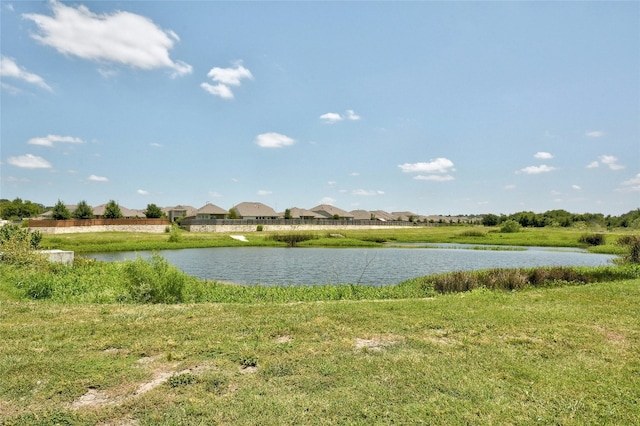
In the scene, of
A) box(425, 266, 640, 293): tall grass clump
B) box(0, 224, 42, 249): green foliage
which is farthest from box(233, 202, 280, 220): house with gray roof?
box(425, 266, 640, 293): tall grass clump

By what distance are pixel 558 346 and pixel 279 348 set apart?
5061mm

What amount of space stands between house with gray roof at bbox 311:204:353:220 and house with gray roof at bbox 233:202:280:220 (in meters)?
24.4

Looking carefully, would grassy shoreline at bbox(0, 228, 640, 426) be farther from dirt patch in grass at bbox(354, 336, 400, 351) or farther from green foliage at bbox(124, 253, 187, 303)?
green foliage at bbox(124, 253, 187, 303)

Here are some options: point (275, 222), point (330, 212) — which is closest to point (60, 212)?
point (275, 222)

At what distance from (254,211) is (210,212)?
1145cm

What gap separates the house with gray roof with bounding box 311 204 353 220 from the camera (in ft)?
414

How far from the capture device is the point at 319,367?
6055 mm

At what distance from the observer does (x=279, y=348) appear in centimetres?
684

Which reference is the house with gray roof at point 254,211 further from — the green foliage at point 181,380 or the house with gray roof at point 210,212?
the green foliage at point 181,380

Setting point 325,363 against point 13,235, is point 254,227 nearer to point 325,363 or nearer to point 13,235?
point 13,235

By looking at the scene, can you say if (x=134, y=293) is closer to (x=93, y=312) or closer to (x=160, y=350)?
(x=93, y=312)

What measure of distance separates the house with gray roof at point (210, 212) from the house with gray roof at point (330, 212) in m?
34.5

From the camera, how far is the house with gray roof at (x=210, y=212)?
10238cm

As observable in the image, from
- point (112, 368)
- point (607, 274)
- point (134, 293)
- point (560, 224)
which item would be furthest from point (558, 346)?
point (560, 224)
